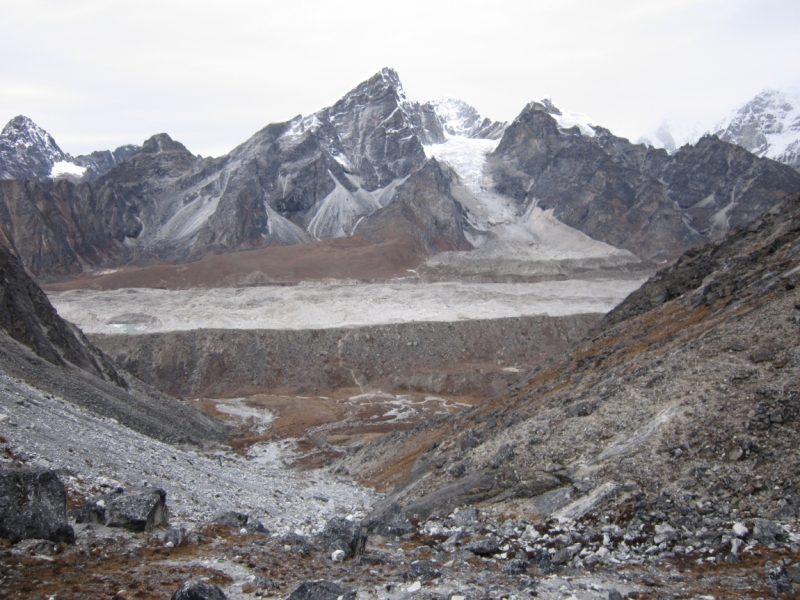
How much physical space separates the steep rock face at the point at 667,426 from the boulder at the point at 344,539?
4.26m

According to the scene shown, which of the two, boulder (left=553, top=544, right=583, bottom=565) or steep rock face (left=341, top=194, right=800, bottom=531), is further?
steep rock face (left=341, top=194, right=800, bottom=531)

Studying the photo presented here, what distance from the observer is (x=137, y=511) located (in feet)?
44.3

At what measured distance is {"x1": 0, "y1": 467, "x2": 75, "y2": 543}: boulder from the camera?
11078 mm

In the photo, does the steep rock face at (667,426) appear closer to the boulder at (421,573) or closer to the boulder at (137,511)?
the boulder at (421,573)

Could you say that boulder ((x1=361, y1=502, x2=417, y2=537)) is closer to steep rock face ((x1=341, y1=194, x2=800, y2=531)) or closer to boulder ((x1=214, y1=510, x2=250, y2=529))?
steep rock face ((x1=341, y1=194, x2=800, y2=531))

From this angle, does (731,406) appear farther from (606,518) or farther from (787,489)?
(606,518)

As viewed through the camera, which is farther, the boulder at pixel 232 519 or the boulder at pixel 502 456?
the boulder at pixel 502 456

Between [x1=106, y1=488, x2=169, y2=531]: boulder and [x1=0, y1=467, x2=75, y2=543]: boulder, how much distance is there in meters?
1.32

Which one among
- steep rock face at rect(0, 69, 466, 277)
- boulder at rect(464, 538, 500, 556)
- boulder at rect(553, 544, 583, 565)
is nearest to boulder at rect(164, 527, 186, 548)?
boulder at rect(464, 538, 500, 556)

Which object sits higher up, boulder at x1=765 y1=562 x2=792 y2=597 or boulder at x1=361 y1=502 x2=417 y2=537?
boulder at x1=765 y1=562 x2=792 y2=597

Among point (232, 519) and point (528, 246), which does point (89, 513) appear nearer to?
point (232, 519)

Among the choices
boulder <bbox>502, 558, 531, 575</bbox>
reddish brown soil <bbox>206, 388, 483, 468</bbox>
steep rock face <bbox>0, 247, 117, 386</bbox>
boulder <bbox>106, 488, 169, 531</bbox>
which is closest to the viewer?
boulder <bbox>502, 558, 531, 575</bbox>

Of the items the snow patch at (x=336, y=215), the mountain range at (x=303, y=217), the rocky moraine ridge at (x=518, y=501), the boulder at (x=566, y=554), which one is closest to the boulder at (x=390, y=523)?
the rocky moraine ridge at (x=518, y=501)

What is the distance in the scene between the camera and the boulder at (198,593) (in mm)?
9351
